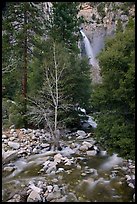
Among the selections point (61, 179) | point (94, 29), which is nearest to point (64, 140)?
point (61, 179)

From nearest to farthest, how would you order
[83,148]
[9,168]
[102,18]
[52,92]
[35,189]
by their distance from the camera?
[35,189], [9,168], [83,148], [52,92], [102,18]

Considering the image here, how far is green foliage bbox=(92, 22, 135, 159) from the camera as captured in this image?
6.67 metres

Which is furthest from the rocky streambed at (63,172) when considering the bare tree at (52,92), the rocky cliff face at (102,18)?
the rocky cliff face at (102,18)

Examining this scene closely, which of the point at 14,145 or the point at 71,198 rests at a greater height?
the point at 14,145

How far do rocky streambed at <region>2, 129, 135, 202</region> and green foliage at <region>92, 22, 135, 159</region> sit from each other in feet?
3.72

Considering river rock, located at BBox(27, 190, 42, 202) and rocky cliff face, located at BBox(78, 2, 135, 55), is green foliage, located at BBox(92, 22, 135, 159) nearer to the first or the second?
river rock, located at BBox(27, 190, 42, 202)

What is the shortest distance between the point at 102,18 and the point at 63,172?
2552 cm

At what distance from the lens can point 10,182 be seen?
7691mm

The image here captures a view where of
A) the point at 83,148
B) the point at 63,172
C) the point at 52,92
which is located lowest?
the point at 63,172

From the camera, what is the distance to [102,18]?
30797 mm

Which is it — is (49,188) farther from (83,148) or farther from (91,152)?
(83,148)

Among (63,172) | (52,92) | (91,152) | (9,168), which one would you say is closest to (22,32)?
(52,92)

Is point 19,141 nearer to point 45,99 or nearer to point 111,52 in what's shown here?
point 45,99

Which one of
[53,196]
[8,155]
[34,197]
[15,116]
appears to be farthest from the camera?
[15,116]
